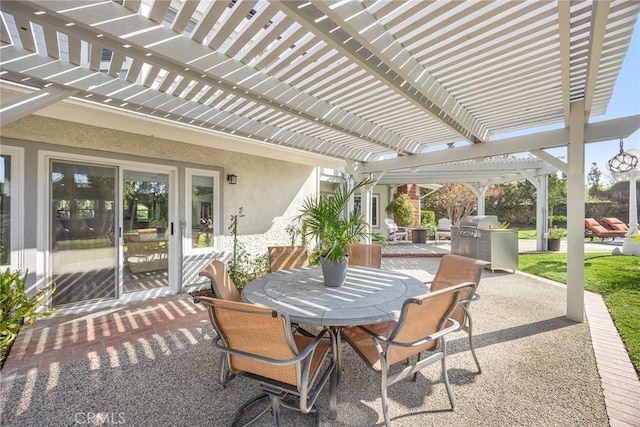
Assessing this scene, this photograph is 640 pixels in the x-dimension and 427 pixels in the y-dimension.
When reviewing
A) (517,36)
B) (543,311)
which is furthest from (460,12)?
(543,311)

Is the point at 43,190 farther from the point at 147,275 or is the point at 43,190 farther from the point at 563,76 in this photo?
the point at 563,76

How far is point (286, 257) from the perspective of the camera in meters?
4.40

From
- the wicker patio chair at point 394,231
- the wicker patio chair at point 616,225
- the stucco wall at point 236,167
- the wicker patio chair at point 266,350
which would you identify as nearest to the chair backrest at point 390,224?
the wicker patio chair at point 394,231

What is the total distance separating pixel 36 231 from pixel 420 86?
17.7ft

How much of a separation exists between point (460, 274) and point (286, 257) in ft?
8.17

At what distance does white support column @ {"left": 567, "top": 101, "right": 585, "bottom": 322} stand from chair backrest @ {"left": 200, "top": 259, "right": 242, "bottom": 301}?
486 cm

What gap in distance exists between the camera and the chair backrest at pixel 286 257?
430 centimetres

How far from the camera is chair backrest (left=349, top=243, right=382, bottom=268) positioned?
4520mm

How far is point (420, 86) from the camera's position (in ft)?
10.3

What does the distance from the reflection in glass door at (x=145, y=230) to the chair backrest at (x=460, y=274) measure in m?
4.68

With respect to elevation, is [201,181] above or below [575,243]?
above

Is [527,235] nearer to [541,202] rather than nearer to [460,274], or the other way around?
[541,202]

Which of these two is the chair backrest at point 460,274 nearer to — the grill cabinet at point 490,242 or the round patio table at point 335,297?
the round patio table at point 335,297

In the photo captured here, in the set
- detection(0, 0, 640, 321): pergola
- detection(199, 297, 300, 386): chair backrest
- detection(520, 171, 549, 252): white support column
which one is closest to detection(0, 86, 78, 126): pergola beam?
detection(0, 0, 640, 321): pergola
